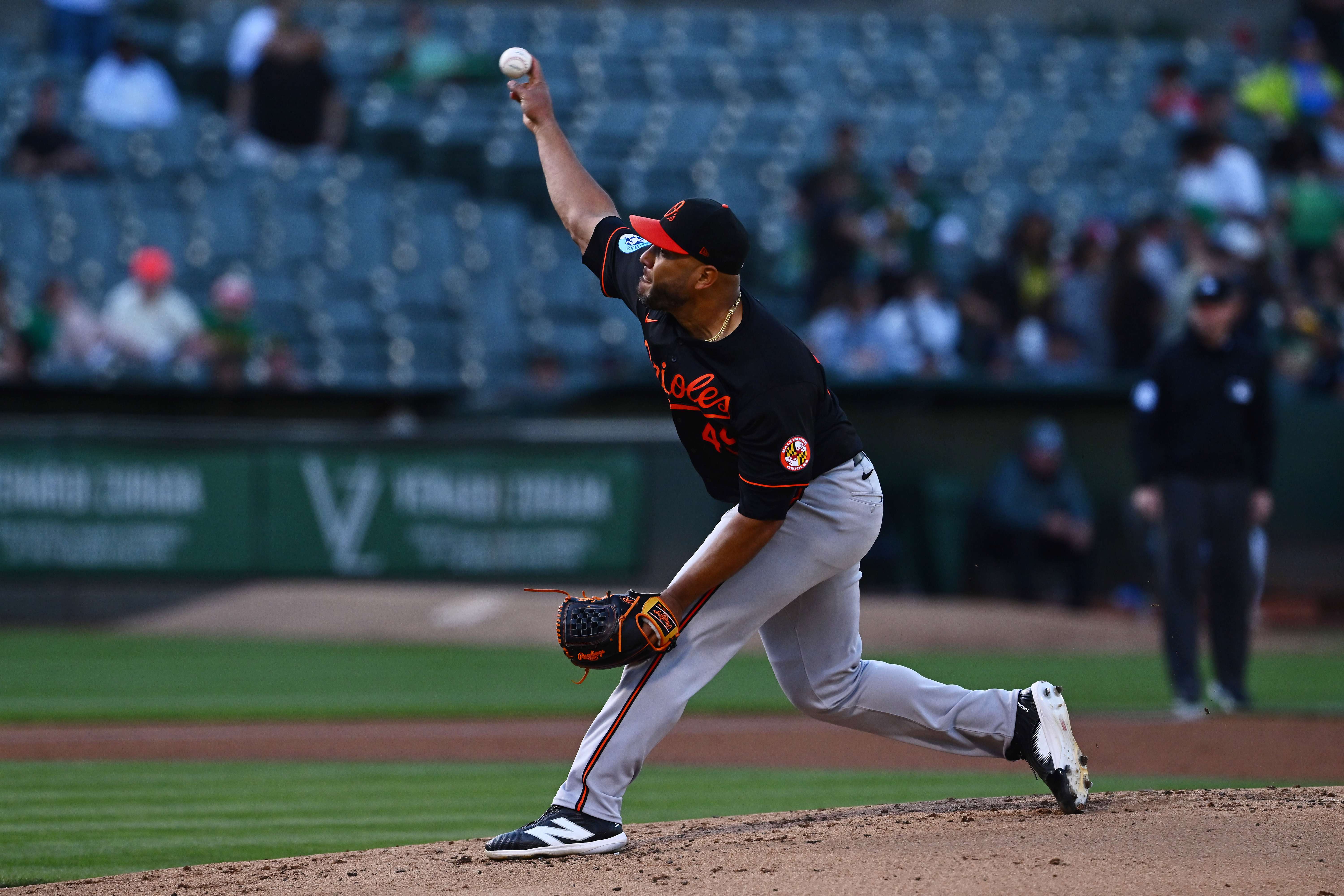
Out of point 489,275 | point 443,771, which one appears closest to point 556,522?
point 489,275

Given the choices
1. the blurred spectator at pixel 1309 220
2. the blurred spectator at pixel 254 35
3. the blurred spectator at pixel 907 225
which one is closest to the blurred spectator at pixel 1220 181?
the blurred spectator at pixel 1309 220

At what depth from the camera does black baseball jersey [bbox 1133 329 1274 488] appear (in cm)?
794

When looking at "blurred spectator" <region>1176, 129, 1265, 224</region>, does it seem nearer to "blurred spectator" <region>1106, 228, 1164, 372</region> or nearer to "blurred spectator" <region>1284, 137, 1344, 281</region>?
"blurred spectator" <region>1284, 137, 1344, 281</region>

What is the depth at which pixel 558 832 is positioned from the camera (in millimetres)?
4051

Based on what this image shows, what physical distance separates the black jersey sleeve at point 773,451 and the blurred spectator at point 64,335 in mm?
9421

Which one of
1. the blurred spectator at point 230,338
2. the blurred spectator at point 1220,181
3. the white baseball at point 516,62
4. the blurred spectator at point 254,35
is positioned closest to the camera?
the white baseball at point 516,62

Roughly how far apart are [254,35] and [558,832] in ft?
42.6

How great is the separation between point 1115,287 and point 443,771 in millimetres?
8942

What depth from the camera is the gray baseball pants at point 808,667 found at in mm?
4109

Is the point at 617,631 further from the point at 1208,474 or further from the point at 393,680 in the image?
the point at 393,680

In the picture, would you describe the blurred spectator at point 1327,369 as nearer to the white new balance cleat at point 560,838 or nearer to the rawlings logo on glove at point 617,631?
the rawlings logo on glove at point 617,631

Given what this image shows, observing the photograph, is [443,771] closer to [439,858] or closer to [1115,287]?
[439,858]

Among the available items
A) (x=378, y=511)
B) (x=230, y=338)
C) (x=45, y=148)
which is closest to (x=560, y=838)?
(x=378, y=511)

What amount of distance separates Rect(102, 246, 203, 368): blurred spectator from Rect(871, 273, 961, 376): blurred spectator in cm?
556
